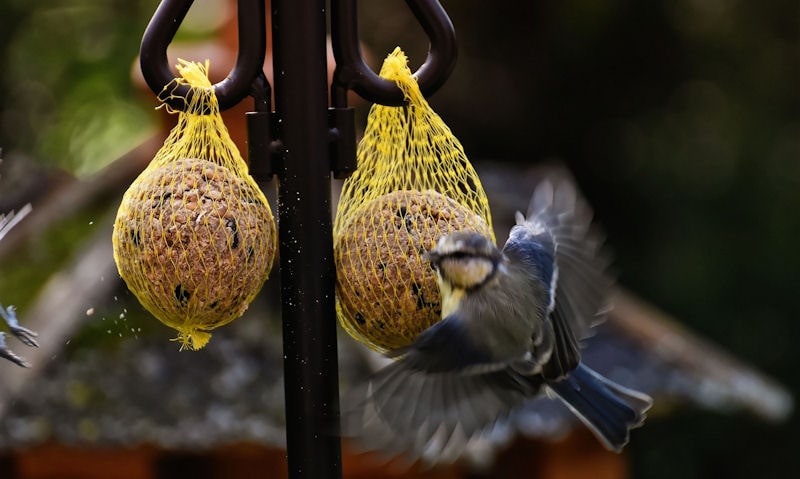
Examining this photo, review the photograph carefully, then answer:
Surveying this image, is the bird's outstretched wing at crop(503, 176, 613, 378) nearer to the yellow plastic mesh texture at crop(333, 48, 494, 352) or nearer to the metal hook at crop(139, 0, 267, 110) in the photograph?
the yellow plastic mesh texture at crop(333, 48, 494, 352)

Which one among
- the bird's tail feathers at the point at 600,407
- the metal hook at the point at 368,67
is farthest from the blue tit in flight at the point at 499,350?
the metal hook at the point at 368,67

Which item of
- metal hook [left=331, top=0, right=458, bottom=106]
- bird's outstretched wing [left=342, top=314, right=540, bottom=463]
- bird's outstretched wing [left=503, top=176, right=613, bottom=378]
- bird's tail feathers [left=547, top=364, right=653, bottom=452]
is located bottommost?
bird's tail feathers [left=547, top=364, right=653, bottom=452]

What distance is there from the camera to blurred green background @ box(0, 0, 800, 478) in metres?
7.61

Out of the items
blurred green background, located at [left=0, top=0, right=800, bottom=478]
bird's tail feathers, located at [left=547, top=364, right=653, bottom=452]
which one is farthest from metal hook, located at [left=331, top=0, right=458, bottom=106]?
blurred green background, located at [left=0, top=0, right=800, bottom=478]

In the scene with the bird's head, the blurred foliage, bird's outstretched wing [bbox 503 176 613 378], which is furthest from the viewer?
the blurred foliage

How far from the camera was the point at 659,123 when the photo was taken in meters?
8.31

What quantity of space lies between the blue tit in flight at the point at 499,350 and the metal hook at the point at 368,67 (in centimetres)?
36

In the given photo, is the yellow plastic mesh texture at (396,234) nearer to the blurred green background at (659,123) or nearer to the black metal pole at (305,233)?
the black metal pole at (305,233)

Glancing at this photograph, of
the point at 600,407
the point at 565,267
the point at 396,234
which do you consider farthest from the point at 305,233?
the point at 600,407

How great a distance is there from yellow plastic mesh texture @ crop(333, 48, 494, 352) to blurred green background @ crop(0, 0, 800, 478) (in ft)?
15.6

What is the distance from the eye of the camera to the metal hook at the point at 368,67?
2.61m

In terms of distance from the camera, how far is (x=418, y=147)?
2.87 meters

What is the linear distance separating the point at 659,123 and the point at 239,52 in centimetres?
613

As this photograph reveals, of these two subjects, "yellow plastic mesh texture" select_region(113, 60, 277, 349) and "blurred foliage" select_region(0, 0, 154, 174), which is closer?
"yellow plastic mesh texture" select_region(113, 60, 277, 349)
